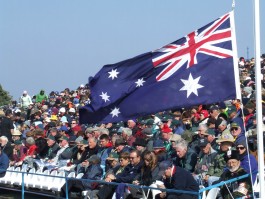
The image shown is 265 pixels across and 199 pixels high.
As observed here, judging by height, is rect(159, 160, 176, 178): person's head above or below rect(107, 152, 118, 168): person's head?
below

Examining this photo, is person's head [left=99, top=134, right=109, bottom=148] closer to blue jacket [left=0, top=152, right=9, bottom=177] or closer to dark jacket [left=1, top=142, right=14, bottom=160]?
blue jacket [left=0, top=152, right=9, bottom=177]

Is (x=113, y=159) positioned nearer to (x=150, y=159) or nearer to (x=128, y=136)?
(x=150, y=159)

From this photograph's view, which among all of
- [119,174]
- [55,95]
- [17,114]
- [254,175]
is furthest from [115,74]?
[55,95]

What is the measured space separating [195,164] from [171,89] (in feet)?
6.71

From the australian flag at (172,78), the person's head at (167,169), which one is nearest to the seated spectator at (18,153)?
the australian flag at (172,78)

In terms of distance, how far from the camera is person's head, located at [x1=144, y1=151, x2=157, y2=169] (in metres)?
11.4

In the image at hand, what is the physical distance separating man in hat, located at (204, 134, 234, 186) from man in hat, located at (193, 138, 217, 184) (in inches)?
4.4

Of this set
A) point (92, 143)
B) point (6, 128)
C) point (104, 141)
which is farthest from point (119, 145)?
point (6, 128)

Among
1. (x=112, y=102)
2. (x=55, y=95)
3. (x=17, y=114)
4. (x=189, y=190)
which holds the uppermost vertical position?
(x=55, y=95)

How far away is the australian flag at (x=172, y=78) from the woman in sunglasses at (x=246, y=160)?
45.7 inches

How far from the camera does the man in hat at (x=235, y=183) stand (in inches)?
397

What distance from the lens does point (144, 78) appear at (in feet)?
36.4

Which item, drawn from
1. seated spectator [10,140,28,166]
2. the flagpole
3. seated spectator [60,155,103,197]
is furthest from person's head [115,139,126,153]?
the flagpole

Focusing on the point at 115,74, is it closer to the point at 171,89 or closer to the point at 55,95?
the point at 171,89
